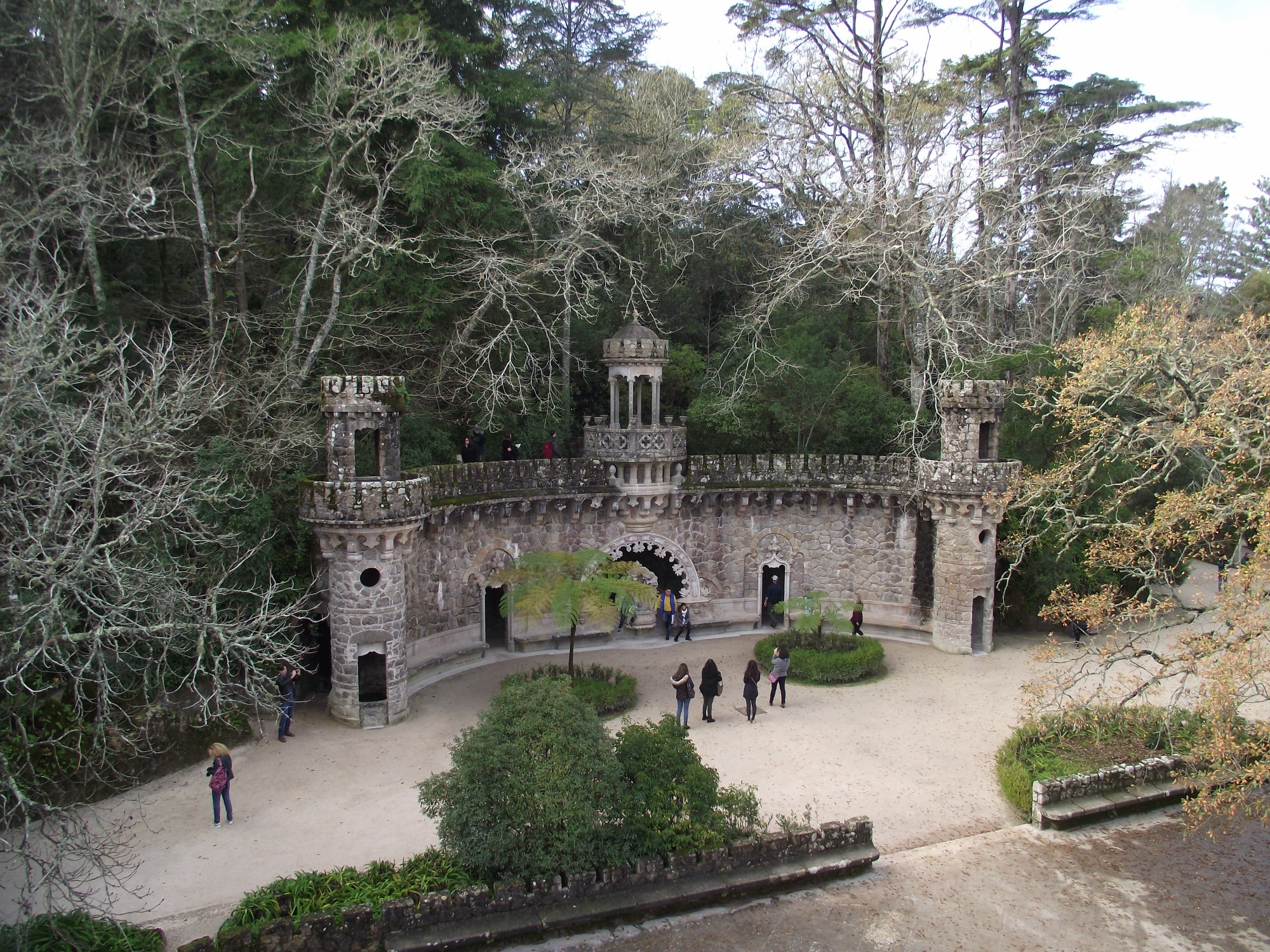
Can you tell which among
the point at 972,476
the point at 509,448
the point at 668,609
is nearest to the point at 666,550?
the point at 668,609

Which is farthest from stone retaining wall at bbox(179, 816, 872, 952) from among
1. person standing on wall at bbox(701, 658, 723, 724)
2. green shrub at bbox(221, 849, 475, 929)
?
person standing on wall at bbox(701, 658, 723, 724)

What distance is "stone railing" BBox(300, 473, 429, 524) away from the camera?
17.4 meters

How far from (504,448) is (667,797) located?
14.2 metres

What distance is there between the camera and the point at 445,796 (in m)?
11.8

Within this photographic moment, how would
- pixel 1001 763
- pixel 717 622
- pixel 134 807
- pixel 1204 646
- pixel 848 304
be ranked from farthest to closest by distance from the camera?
pixel 848 304 < pixel 717 622 < pixel 1001 763 < pixel 134 807 < pixel 1204 646

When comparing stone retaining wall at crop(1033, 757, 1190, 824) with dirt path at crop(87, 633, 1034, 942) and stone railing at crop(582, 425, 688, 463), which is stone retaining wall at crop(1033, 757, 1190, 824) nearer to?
dirt path at crop(87, 633, 1034, 942)

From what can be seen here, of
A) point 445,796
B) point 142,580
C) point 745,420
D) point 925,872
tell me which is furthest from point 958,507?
point 142,580

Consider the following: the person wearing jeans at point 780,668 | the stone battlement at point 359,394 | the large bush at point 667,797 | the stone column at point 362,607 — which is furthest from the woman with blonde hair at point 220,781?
the person wearing jeans at point 780,668

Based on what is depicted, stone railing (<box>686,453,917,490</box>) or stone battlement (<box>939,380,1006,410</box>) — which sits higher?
stone battlement (<box>939,380,1006,410</box>)

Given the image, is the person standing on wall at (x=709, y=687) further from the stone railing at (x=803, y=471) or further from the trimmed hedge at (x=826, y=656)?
the stone railing at (x=803, y=471)

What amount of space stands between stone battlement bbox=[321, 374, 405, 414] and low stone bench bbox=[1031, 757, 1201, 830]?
45.4ft

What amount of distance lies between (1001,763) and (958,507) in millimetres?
7850

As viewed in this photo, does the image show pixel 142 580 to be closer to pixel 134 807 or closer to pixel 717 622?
pixel 134 807

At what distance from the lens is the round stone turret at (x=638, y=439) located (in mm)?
22781
